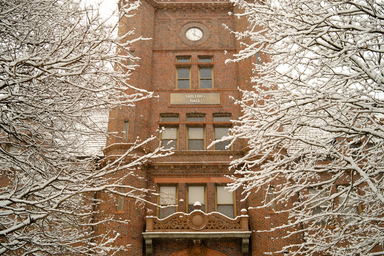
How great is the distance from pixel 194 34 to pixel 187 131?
6.35 meters

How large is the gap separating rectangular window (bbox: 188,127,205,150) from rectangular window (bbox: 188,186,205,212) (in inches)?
85.3

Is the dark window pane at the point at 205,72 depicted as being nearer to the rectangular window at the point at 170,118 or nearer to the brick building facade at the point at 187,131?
the brick building facade at the point at 187,131

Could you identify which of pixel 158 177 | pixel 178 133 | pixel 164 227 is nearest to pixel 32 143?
pixel 164 227

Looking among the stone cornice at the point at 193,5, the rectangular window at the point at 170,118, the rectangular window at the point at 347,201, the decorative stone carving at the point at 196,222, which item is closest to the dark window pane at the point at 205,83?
the rectangular window at the point at 170,118

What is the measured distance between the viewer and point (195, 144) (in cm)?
1942

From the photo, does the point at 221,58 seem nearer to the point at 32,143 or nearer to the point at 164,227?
the point at 164,227

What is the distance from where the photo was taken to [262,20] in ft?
29.2

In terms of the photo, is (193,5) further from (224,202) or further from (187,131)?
(224,202)

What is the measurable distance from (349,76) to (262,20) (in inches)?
96.2

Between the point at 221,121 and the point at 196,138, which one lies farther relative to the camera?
the point at 221,121

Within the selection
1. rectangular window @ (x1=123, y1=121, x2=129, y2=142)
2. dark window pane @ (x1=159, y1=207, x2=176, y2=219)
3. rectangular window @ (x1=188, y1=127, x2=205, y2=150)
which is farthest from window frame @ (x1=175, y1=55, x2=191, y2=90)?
dark window pane @ (x1=159, y1=207, x2=176, y2=219)

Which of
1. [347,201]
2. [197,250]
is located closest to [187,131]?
[197,250]

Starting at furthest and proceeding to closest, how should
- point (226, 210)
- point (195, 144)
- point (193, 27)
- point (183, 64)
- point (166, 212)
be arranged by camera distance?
point (193, 27) < point (183, 64) < point (195, 144) < point (226, 210) < point (166, 212)

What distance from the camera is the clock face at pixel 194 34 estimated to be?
72.1 feet
